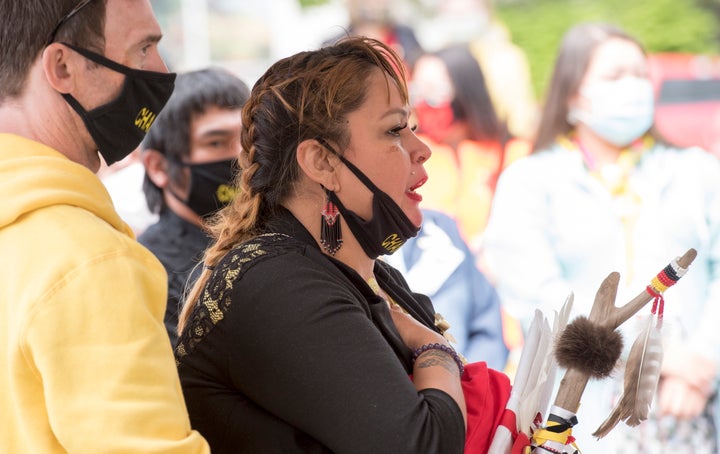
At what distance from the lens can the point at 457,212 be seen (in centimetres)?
502

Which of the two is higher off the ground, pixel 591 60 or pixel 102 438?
pixel 591 60

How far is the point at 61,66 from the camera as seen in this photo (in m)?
1.52

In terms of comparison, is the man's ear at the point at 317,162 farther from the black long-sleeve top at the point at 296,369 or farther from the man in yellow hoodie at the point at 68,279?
the man in yellow hoodie at the point at 68,279

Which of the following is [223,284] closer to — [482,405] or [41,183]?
[41,183]

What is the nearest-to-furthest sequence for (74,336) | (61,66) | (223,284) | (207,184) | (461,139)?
1. (74,336)
2. (61,66)
3. (223,284)
4. (207,184)
5. (461,139)

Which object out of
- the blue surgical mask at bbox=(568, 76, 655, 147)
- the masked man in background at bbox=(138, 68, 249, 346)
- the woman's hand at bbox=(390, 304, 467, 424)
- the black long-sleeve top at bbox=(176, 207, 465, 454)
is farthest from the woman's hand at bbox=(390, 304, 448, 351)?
the blue surgical mask at bbox=(568, 76, 655, 147)

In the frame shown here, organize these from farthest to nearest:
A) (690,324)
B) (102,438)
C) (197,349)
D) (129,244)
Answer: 1. (690,324)
2. (197,349)
3. (129,244)
4. (102,438)

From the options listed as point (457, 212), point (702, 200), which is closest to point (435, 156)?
point (457, 212)

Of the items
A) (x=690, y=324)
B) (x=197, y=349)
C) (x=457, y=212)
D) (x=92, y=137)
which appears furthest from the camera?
(x=457, y=212)

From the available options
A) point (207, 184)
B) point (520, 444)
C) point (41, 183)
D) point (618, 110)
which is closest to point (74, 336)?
point (41, 183)

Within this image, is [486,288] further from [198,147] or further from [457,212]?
[198,147]

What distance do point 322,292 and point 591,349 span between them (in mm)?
549

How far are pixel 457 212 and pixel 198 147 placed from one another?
2.01 meters

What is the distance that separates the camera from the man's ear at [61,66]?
1496 millimetres
